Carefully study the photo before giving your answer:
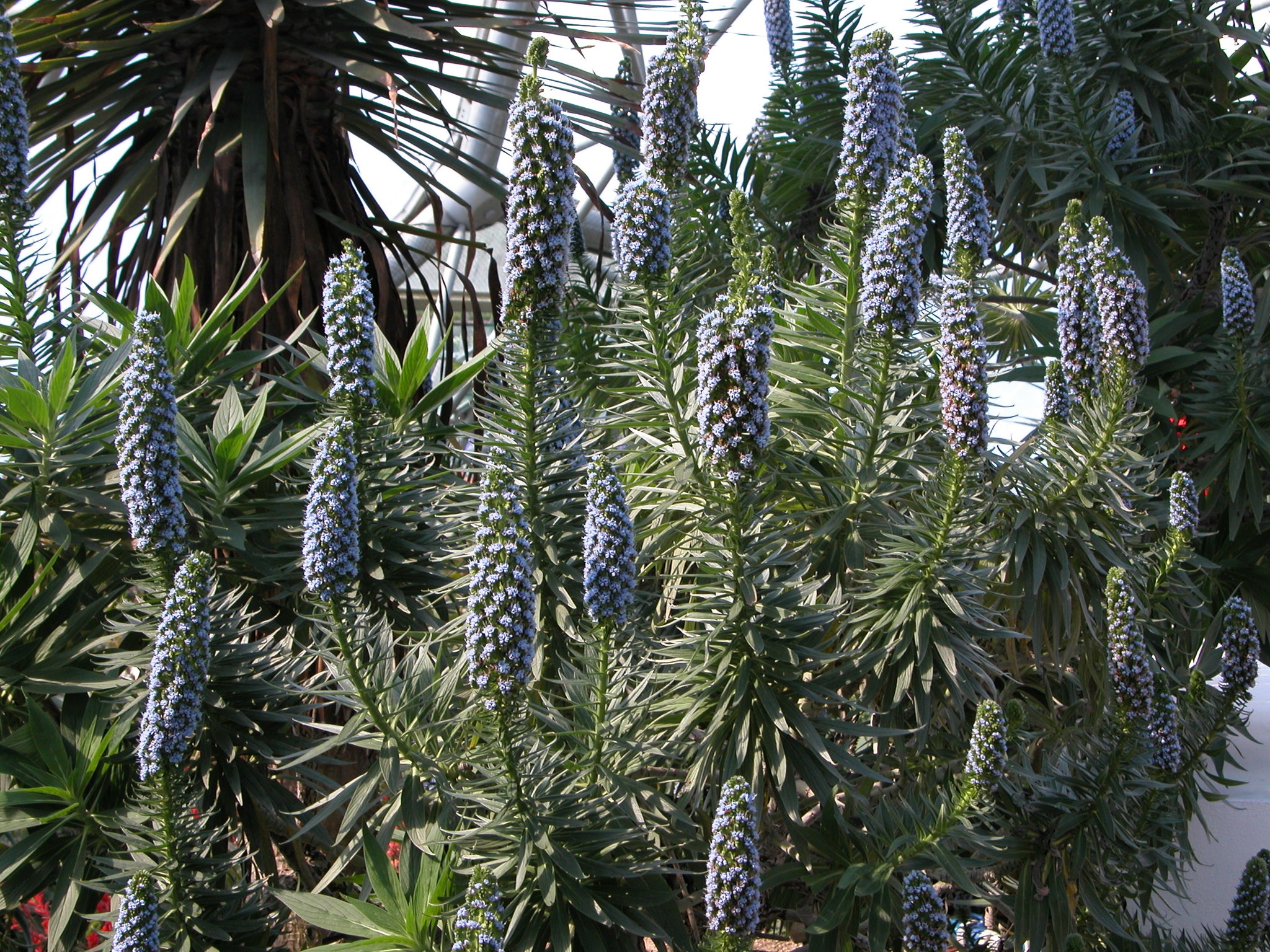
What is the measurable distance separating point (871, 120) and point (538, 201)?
711 millimetres

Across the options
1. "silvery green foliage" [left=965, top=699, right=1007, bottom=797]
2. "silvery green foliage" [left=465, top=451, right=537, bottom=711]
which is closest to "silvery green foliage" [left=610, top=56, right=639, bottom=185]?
"silvery green foliage" [left=465, top=451, right=537, bottom=711]

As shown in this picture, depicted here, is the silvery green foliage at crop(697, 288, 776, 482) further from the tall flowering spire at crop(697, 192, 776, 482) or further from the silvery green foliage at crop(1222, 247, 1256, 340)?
the silvery green foliage at crop(1222, 247, 1256, 340)

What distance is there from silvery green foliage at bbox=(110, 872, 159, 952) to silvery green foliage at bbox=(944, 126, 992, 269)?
5.36 ft

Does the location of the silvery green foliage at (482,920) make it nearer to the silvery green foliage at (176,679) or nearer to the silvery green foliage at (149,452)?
the silvery green foliage at (176,679)

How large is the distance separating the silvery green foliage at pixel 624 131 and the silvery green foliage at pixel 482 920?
190 cm

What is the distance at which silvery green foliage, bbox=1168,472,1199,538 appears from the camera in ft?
6.70

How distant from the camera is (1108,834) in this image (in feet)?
6.08

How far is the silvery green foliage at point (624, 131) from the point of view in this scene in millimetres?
2947

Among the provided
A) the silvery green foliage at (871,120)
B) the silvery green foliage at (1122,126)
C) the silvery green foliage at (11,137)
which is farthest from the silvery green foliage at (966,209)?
the silvery green foliage at (11,137)

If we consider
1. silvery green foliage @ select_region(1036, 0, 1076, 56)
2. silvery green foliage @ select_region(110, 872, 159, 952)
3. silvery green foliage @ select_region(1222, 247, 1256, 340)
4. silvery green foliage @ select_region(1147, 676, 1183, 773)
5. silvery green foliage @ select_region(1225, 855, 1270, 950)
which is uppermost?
silvery green foliage @ select_region(1036, 0, 1076, 56)

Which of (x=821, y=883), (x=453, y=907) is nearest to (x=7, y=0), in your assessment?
(x=453, y=907)

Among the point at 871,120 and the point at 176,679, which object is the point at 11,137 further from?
the point at 871,120

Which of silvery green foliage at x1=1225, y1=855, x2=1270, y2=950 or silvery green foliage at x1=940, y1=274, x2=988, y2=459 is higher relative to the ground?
silvery green foliage at x1=940, y1=274, x2=988, y2=459

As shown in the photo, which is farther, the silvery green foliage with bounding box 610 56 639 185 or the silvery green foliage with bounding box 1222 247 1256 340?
the silvery green foliage with bounding box 610 56 639 185
